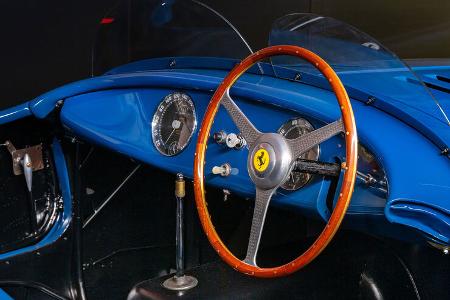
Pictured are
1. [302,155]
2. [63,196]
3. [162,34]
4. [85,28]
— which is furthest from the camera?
[85,28]

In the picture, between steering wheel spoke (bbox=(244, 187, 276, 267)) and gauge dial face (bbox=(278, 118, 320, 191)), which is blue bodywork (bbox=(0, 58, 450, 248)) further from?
steering wheel spoke (bbox=(244, 187, 276, 267))

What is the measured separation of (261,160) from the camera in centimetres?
163

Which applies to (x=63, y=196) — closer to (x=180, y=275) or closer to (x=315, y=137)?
(x=180, y=275)

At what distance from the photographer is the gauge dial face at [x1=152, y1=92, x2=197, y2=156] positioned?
210 centimetres

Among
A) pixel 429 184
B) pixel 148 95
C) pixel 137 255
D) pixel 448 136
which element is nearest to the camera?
pixel 429 184

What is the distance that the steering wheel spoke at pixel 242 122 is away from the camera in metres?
1.71

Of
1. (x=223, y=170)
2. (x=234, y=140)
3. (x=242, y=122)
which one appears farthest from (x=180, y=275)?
(x=242, y=122)

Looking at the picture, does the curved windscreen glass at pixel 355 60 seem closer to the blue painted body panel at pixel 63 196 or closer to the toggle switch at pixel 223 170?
the toggle switch at pixel 223 170

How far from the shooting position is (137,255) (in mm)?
2732

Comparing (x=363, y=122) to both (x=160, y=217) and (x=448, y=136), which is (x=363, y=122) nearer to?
(x=448, y=136)

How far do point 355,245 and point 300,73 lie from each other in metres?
0.88

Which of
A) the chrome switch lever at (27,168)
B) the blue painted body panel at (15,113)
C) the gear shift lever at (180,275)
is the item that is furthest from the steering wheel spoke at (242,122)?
the chrome switch lever at (27,168)

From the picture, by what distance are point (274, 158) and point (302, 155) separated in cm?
20

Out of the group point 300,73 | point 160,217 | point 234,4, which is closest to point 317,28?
point 300,73
